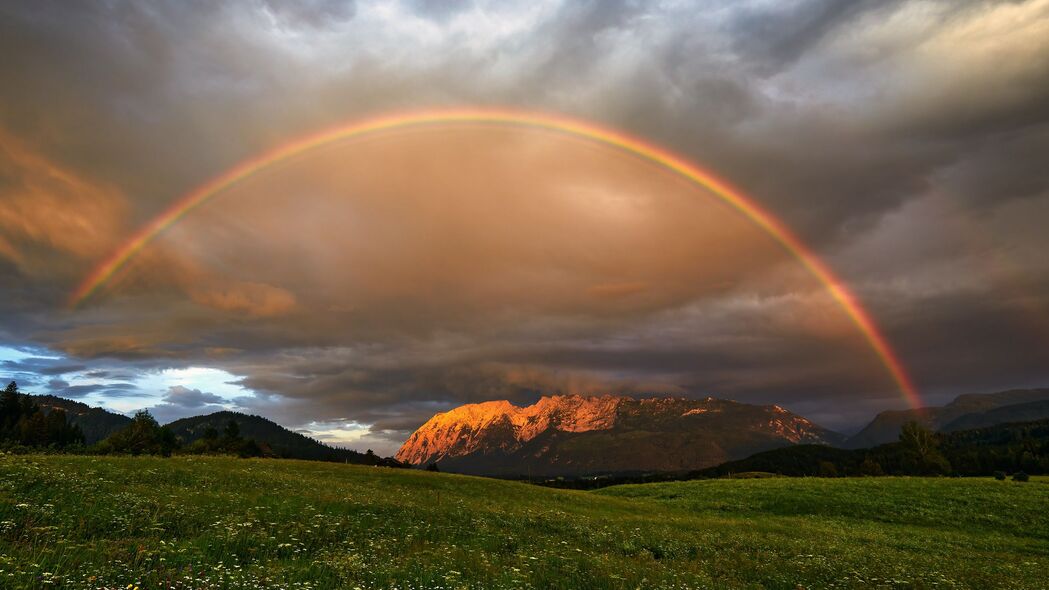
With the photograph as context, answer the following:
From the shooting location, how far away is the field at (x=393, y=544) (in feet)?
39.3

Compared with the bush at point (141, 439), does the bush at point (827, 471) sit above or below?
below

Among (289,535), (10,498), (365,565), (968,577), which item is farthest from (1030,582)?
(10,498)

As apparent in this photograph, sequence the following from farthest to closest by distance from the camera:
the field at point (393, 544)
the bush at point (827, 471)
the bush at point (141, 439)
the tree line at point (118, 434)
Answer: the bush at point (827, 471) < the tree line at point (118, 434) < the bush at point (141, 439) < the field at point (393, 544)

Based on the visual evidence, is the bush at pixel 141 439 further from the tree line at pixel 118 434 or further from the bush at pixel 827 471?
the bush at pixel 827 471

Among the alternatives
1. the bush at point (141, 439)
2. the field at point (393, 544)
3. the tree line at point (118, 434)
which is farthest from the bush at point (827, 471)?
the bush at point (141, 439)

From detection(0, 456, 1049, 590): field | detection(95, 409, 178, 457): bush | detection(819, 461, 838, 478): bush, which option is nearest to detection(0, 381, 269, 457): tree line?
detection(95, 409, 178, 457): bush

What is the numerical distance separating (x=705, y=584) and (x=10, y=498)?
824 inches

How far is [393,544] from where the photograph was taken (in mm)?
18188

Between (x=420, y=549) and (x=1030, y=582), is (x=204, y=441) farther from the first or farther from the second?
(x=1030, y=582)

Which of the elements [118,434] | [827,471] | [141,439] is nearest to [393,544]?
[141,439]

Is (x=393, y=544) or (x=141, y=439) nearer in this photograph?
(x=393, y=544)

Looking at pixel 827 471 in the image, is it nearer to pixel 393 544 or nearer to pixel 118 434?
pixel 393 544

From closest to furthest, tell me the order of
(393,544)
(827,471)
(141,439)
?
(393,544) < (141,439) < (827,471)

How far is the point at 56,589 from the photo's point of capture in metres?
8.91
